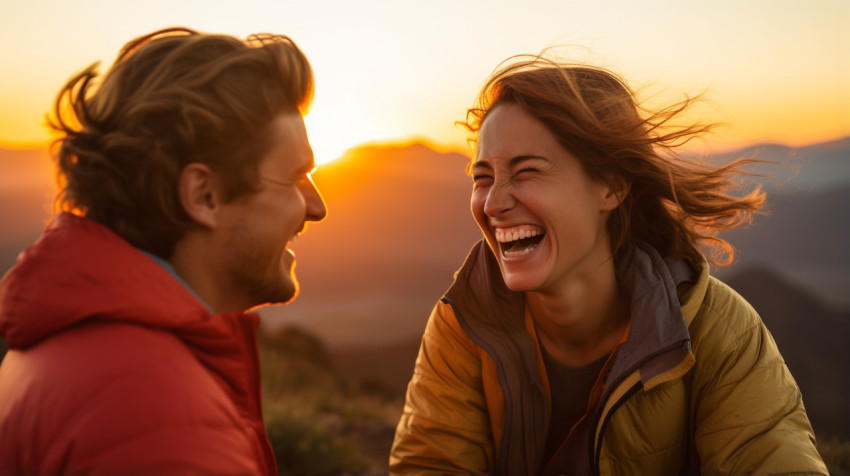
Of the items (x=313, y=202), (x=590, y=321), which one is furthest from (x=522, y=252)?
(x=313, y=202)

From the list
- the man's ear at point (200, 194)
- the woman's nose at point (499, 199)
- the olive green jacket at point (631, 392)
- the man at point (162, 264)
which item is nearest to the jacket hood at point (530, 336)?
the olive green jacket at point (631, 392)

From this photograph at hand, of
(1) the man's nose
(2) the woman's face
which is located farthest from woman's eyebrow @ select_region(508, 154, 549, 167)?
(1) the man's nose

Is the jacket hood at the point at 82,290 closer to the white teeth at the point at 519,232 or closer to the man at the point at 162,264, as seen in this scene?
the man at the point at 162,264

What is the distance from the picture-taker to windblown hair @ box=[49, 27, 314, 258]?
2.08m

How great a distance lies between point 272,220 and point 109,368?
0.80 metres

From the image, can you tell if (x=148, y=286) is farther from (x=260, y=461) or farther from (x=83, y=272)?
(x=260, y=461)

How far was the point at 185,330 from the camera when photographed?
6.05 ft

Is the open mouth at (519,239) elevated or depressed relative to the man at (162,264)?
depressed

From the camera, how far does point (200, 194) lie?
2164 mm

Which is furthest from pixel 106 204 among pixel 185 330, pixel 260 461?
pixel 260 461

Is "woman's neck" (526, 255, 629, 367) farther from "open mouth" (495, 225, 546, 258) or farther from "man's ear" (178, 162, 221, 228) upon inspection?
"man's ear" (178, 162, 221, 228)

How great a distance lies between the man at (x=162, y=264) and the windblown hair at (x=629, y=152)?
117 cm

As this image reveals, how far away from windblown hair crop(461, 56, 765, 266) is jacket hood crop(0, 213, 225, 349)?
1881 millimetres

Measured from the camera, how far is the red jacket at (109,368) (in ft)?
5.06
